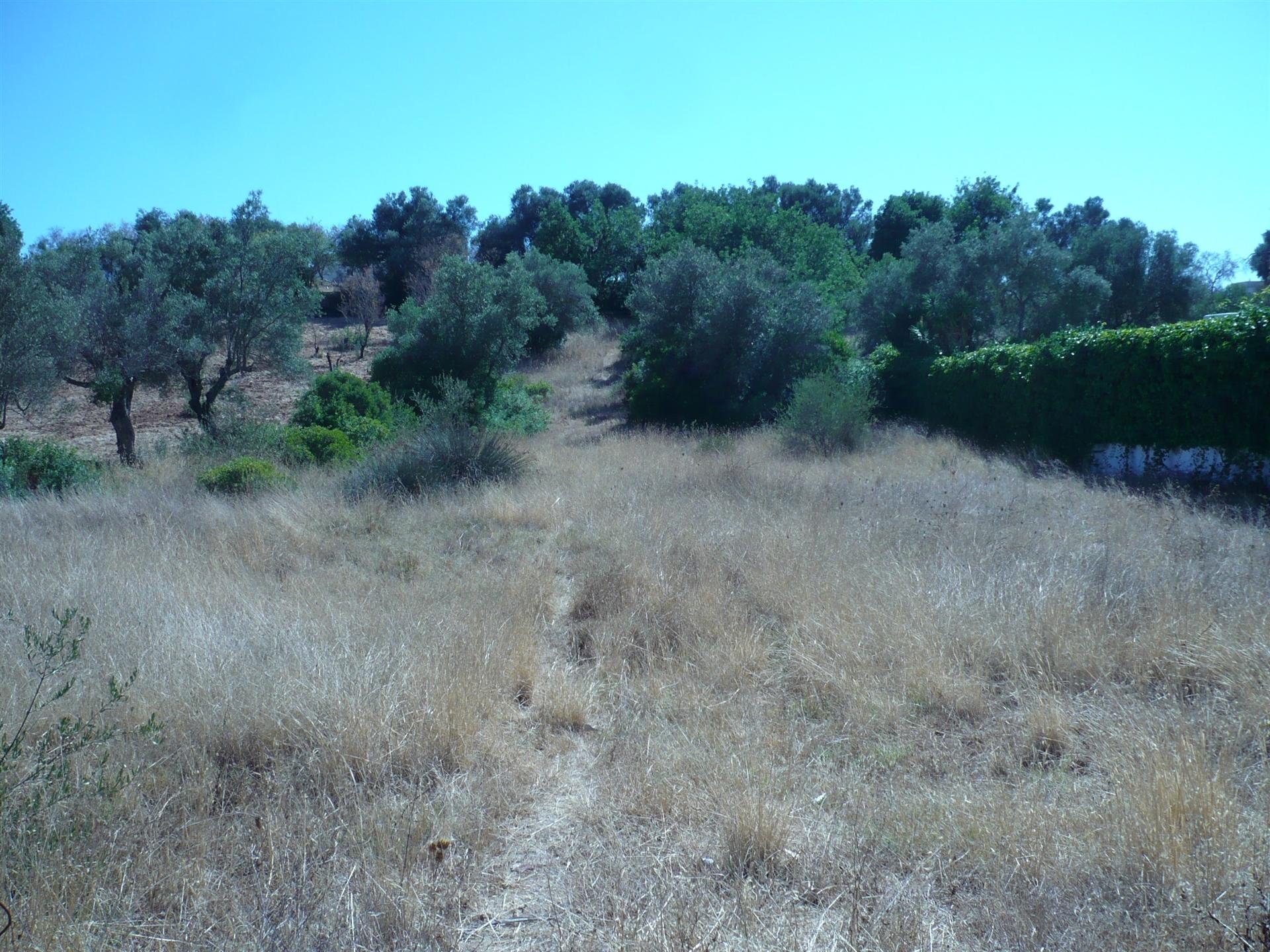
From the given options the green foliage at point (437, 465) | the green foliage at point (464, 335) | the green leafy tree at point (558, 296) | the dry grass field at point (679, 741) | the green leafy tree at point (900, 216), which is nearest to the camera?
the dry grass field at point (679, 741)

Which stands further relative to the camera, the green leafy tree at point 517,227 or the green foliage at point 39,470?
the green leafy tree at point 517,227

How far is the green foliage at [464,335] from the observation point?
19922 millimetres

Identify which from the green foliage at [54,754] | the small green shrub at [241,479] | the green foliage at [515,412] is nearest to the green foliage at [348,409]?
the green foliage at [515,412]

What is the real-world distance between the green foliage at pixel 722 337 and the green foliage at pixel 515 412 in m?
2.77

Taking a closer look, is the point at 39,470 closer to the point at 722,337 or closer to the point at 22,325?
the point at 22,325

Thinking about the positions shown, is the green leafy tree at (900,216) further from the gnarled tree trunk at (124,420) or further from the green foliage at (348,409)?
the gnarled tree trunk at (124,420)

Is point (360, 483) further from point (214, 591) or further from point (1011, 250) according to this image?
point (1011, 250)

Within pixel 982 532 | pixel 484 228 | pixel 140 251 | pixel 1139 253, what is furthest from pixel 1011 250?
pixel 484 228

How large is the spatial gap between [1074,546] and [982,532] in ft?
2.63

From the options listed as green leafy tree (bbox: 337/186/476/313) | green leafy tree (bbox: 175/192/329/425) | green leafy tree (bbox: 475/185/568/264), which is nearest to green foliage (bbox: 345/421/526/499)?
green leafy tree (bbox: 175/192/329/425)

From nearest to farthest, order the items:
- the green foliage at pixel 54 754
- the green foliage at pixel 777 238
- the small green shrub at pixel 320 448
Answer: the green foliage at pixel 54 754 → the small green shrub at pixel 320 448 → the green foliage at pixel 777 238

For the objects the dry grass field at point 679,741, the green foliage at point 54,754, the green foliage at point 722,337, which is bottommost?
the dry grass field at point 679,741

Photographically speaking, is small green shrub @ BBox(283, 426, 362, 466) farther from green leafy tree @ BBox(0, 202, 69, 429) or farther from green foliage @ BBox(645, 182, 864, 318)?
green foliage @ BBox(645, 182, 864, 318)

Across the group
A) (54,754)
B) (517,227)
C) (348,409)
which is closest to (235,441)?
(348,409)
